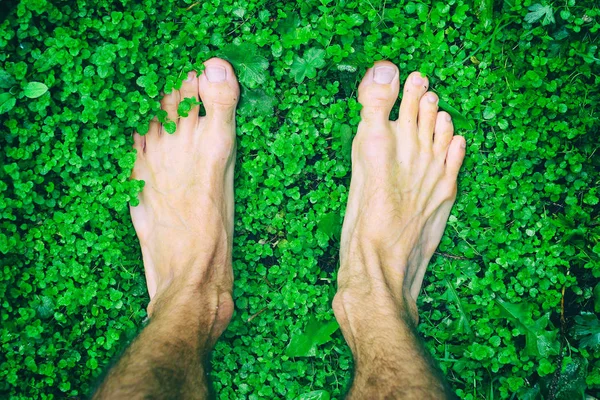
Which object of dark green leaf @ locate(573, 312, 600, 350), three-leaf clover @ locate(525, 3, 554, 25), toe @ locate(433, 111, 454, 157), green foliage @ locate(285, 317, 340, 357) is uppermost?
three-leaf clover @ locate(525, 3, 554, 25)

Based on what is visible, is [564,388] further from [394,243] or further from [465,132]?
[465,132]

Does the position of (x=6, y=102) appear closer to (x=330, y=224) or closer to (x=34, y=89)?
(x=34, y=89)

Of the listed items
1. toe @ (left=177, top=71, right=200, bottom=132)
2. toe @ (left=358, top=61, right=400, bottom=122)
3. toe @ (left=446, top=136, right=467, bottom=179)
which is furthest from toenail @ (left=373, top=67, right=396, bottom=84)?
toe @ (left=177, top=71, right=200, bottom=132)

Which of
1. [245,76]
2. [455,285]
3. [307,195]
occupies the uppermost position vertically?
[245,76]

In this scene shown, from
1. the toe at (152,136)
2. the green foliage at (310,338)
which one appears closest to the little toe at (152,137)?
the toe at (152,136)

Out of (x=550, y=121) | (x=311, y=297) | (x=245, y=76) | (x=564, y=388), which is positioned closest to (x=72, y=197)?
(x=245, y=76)

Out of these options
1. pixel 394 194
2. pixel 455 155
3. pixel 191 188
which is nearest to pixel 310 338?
pixel 394 194

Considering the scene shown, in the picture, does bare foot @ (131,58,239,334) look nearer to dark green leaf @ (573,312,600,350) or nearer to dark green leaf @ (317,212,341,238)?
dark green leaf @ (317,212,341,238)

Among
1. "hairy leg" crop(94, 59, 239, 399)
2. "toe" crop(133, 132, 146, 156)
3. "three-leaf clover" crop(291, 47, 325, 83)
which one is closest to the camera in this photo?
"hairy leg" crop(94, 59, 239, 399)
